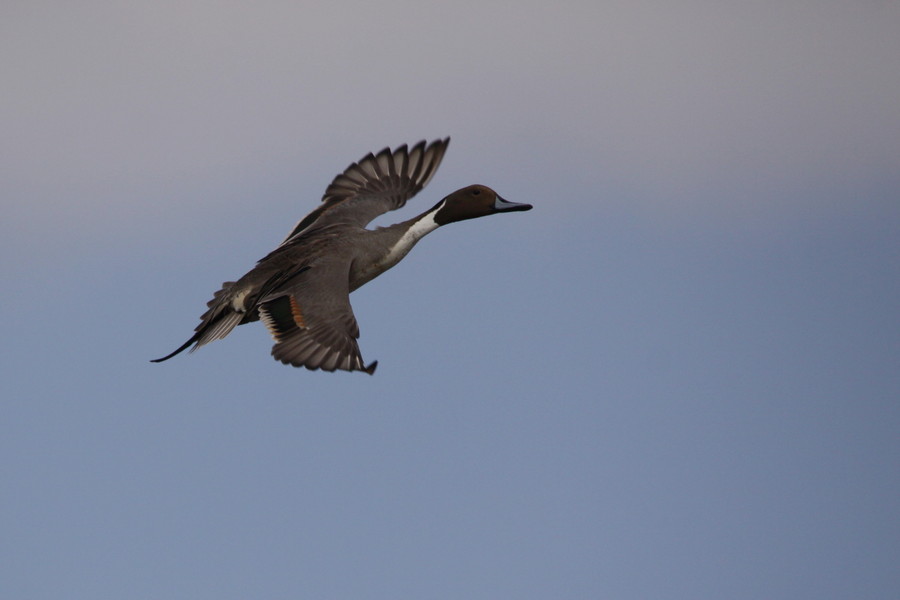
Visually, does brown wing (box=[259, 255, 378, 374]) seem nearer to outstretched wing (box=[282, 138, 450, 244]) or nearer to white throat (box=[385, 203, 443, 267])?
white throat (box=[385, 203, 443, 267])

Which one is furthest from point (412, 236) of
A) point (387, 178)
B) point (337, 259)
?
point (387, 178)

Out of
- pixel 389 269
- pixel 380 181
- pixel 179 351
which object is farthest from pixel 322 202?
pixel 179 351

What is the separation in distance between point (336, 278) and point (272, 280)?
1.77ft

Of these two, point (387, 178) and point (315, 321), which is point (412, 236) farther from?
point (315, 321)

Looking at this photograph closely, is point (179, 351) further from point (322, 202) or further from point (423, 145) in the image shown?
point (423, 145)

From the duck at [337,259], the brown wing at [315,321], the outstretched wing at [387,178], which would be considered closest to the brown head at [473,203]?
the duck at [337,259]

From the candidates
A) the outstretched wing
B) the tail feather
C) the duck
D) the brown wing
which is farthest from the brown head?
the tail feather

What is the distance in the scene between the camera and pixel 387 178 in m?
12.6

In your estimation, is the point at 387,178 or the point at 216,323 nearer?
the point at 216,323

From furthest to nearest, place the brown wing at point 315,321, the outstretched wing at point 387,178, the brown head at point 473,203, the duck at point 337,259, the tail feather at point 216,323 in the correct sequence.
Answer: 1. the outstretched wing at point 387,178
2. the brown head at point 473,203
3. the tail feather at point 216,323
4. the duck at point 337,259
5. the brown wing at point 315,321

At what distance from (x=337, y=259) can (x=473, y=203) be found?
1817 mm

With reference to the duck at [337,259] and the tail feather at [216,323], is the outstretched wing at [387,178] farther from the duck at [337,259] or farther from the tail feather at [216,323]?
the tail feather at [216,323]

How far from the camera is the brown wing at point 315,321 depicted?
9398mm

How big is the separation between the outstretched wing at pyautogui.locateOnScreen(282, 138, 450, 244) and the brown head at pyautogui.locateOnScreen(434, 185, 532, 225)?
0.74 metres
